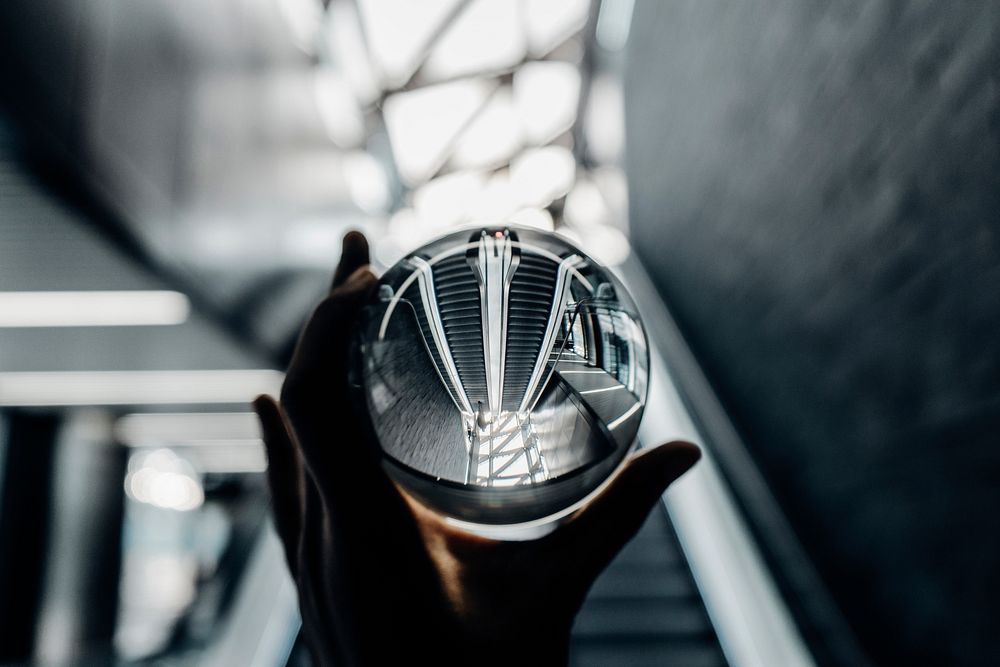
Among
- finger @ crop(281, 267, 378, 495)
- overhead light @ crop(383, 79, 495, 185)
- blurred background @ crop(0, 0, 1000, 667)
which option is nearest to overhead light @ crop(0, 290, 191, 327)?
blurred background @ crop(0, 0, 1000, 667)

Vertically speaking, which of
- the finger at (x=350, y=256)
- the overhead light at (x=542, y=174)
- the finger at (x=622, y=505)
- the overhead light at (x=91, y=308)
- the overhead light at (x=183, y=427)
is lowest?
the overhead light at (x=542, y=174)

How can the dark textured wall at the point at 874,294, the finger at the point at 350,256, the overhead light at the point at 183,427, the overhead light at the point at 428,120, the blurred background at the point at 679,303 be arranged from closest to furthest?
the finger at the point at 350,256
the dark textured wall at the point at 874,294
the blurred background at the point at 679,303
the overhead light at the point at 183,427
the overhead light at the point at 428,120

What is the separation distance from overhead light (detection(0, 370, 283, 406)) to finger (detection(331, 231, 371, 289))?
4.56 meters

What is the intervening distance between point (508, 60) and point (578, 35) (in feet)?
4.94

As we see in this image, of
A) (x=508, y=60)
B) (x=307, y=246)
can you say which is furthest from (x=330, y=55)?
(x=508, y=60)

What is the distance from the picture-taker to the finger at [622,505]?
1.06m

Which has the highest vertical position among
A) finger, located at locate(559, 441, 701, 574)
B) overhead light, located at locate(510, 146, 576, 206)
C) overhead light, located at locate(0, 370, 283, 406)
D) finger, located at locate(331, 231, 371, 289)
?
finger, located at locate(331, 231, 371, 289)

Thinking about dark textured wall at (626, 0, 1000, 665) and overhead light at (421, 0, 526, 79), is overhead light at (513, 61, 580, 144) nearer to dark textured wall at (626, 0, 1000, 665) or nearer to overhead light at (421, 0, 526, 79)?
overhead light at (421, 0, 526, 79)

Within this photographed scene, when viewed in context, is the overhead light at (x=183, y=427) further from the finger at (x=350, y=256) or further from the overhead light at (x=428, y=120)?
the overhead light at (x=428, y=120)

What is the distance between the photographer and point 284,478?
3.69 ft

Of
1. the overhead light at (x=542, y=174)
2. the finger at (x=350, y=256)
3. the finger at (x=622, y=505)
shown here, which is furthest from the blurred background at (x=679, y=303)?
the overhead light at (x=542, y=174)

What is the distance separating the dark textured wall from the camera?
6.05ft

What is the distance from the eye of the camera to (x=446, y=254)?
3.23 ft

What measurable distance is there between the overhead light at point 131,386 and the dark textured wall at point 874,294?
156 inches
